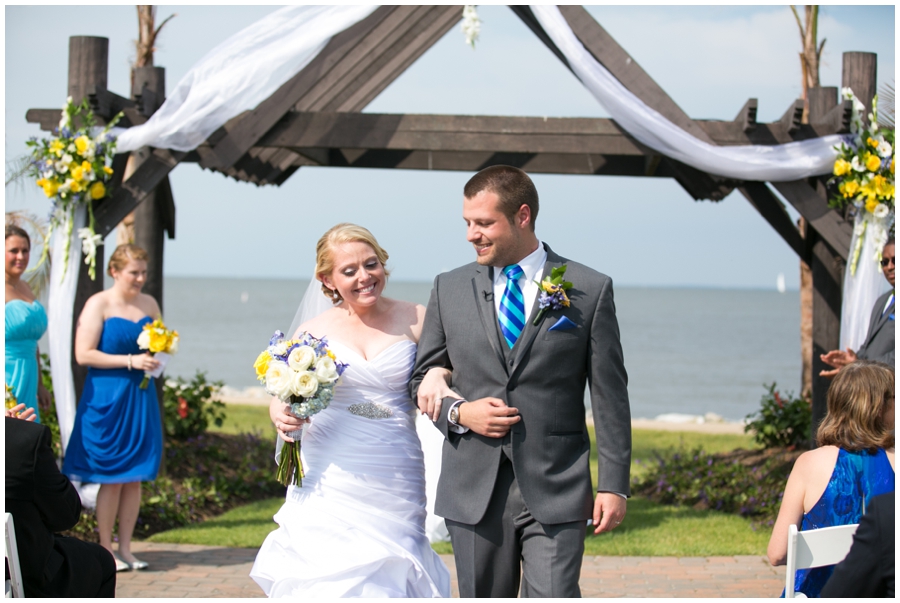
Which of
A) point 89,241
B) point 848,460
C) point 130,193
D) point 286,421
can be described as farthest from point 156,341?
point 848,460

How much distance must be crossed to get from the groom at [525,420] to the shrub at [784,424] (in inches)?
247

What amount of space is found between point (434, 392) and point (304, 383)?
57cm

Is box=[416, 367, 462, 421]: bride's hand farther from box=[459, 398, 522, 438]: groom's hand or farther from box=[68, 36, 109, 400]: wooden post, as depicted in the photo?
box=[68, 36, 109, 400]: wooden post

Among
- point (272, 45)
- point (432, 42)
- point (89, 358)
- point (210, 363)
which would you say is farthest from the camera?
point (210, 363)

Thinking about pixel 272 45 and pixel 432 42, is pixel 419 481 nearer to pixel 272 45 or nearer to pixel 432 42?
pixel 272 45

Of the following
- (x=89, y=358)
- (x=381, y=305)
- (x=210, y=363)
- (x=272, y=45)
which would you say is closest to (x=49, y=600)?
(x=381, y=305)

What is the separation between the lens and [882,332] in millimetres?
5348

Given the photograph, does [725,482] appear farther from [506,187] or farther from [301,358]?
[506,187]

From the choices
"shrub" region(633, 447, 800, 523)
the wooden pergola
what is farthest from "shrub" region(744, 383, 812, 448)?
the wooden pergola

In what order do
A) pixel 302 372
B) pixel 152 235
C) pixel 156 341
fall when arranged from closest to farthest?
1. pixel 302 372
2. pixel 156 341
3. pixel 152 235

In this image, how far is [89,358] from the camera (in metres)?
5.79

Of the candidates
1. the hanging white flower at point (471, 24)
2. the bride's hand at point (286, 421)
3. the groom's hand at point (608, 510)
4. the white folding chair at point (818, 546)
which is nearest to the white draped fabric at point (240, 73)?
the hanging white flower at point (471, 24)

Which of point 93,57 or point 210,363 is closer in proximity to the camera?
point 93,57

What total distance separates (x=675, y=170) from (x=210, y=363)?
96.7 ft
